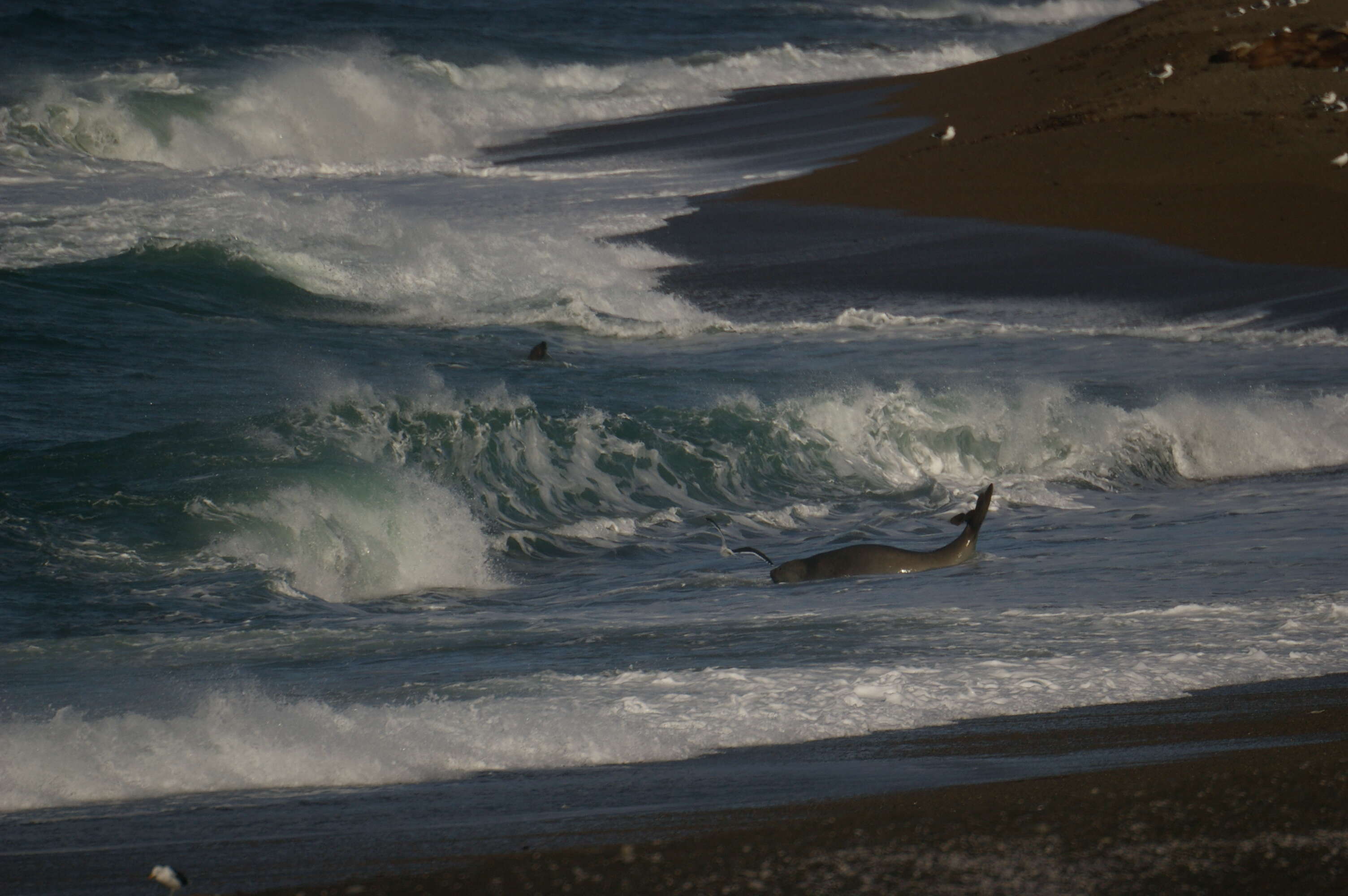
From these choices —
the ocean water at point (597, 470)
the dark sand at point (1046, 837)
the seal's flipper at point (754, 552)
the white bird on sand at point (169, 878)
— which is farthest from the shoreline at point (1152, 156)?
the white bird on sand at point (169, 878)

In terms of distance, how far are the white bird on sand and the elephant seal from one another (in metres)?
4.56

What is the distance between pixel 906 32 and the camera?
47.3 meters

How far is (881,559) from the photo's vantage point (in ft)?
27.0

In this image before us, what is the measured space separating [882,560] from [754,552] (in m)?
0.80

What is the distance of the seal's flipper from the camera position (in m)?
8.20

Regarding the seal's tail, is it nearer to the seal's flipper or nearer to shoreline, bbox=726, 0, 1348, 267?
the seal's flipper

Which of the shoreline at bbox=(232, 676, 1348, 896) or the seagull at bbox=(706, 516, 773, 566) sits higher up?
the seagull at bbox=(706, 516, 773, 566)

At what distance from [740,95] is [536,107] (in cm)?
449

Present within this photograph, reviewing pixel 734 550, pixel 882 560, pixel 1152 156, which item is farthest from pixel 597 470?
pixel 1152 156

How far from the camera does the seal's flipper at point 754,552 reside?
8195 millimetres

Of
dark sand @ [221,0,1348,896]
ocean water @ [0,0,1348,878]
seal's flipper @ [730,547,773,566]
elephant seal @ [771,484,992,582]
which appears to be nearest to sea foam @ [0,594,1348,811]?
ocean water @ [0,0,1348,878]

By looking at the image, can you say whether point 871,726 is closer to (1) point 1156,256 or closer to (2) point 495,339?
(2) point 495,339

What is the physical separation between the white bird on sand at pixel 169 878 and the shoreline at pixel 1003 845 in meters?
0.26

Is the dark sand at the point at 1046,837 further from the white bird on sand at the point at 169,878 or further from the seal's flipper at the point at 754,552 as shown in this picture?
the seal's flipper at the point at 754,552
